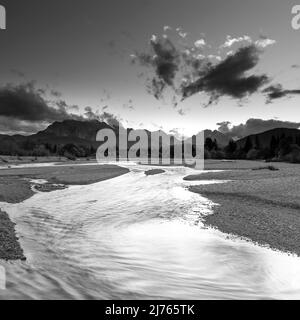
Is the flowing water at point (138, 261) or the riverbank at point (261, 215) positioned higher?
the riverbank at point (261, 215)

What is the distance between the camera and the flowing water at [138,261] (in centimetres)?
1102

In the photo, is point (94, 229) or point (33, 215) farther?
point (33, 215)

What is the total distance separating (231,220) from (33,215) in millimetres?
16684

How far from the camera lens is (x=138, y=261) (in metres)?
14.4

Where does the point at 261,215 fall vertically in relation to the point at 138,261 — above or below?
above

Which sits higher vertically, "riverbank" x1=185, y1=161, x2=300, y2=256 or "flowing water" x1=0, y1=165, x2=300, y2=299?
"riverbank" x1=185, y1=161, x2=300, y2=256

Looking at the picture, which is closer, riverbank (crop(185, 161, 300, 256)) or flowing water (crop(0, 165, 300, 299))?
flowing water (crop(0, 165, 300, 299))

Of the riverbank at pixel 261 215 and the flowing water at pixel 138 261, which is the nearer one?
the flowing water at pixel 138 261

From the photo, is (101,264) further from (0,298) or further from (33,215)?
(33,215)

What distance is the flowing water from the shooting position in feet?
36.2

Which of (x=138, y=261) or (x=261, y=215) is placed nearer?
(x=138, y=261)

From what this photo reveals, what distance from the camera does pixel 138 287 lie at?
1143cm
